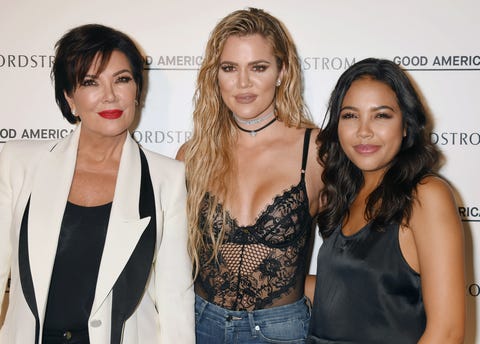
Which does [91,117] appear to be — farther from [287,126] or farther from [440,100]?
[440,100]

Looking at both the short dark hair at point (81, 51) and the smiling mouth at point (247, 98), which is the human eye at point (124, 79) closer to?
the short dark hair at point (81, 51)

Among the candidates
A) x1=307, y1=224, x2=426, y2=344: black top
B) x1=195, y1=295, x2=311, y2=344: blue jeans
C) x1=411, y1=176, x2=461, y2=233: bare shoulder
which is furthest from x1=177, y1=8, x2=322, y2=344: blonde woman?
x1=411, y1=176, x2=461, y2=233: bare shoulder

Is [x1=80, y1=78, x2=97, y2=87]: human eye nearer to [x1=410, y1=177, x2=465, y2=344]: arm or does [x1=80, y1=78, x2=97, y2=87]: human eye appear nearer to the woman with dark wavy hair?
the woman with dark wavy hair

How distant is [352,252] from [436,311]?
1.20 feet

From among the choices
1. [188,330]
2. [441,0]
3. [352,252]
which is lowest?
[188,330]

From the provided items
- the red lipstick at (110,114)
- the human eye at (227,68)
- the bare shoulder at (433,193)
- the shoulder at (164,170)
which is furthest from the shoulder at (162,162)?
the bare shoulder at (433,193)

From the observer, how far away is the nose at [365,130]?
222 cm

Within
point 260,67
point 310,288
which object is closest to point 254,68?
point 260,67

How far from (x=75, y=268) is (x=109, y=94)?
721 millimetres

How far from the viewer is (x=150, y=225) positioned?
2.42 meters

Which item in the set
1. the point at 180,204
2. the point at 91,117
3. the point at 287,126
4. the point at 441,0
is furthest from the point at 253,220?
the point at 441,0

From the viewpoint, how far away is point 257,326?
2477mm

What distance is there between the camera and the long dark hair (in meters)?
2.14

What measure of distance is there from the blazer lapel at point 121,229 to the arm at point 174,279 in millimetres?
131
